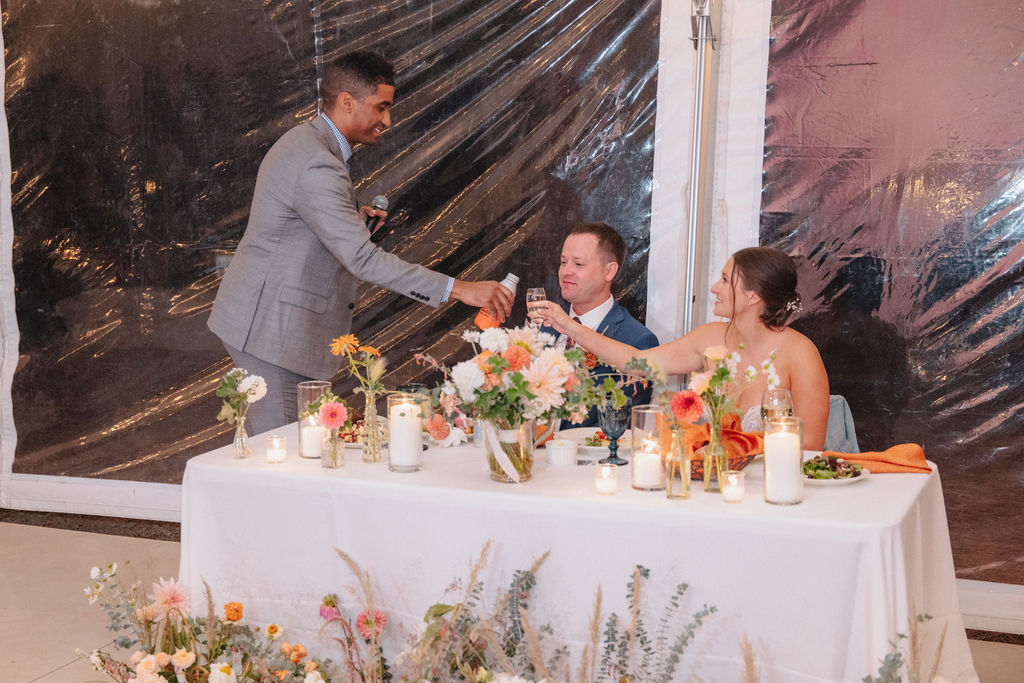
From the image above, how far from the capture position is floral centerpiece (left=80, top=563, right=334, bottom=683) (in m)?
1.80

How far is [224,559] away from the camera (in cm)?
209

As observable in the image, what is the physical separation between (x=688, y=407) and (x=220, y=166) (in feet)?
8.65

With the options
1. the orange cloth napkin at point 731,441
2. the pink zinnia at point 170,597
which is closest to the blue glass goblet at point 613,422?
the orange cloth napkin at point 731,441

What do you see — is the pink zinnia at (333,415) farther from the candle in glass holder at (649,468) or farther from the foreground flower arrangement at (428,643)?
the candle in glass holder at (649,468)

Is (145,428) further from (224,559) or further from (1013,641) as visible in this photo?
(1013,641)

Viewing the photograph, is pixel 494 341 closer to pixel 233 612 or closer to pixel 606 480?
pixel 606 480

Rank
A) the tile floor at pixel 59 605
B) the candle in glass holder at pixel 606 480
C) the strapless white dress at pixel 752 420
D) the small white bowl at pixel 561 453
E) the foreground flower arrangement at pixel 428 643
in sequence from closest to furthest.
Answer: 1. the foreground flower arrangement at pixel 428 643
2. the candle in glass holder at pixel 606 480
3. the small white bowl at pixel 561 453
4. the strapless white dress at pixel 752 420
5. the tile floor at pixel 59 605

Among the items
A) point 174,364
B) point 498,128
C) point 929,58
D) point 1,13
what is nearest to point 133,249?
point 174,364

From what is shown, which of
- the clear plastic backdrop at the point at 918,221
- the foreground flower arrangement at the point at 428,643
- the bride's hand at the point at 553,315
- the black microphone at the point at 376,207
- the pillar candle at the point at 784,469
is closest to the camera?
the foreground flower arrangement at the point at 428,643

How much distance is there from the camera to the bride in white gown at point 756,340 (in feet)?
7.97

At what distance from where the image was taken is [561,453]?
6.98 feet

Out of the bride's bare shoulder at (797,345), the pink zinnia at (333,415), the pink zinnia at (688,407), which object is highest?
the bride's bare shoulder at (797,345)

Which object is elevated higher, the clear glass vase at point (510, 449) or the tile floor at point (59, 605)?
the clear glass vase at point (510, 449)

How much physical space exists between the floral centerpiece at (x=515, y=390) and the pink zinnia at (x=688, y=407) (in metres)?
0.24
